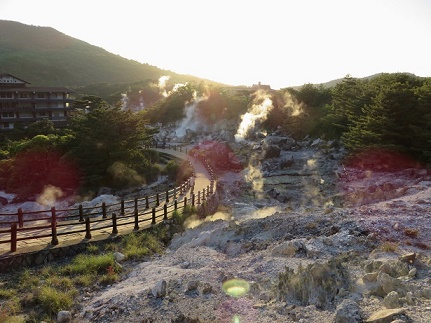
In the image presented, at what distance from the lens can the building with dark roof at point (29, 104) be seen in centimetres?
5931

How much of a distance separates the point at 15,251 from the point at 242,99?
62913 mm

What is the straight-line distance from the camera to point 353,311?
673 cm

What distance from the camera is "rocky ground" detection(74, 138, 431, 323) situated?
7.31 metres

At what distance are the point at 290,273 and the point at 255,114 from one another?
190 ft

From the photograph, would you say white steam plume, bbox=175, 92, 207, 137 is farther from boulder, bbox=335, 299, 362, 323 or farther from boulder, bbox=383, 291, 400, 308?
boulder, bbox=383, 291, 400, 308

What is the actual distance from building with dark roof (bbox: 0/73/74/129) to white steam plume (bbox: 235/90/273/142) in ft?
100

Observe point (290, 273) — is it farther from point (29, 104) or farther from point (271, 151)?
point (29, 104)

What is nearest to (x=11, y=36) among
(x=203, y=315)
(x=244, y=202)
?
(x=244, y=202)

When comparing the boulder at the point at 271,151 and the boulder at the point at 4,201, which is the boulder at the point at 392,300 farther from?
the boulder at the point at 271,151

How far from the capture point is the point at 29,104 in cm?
6222

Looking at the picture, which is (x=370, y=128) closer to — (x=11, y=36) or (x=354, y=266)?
(x=354, y=266)

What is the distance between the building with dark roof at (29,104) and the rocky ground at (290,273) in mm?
52401

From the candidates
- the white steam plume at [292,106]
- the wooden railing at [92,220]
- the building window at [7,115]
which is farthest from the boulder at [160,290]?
the building window at [7,115]

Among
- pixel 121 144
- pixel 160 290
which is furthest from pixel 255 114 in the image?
pixel 160 290
